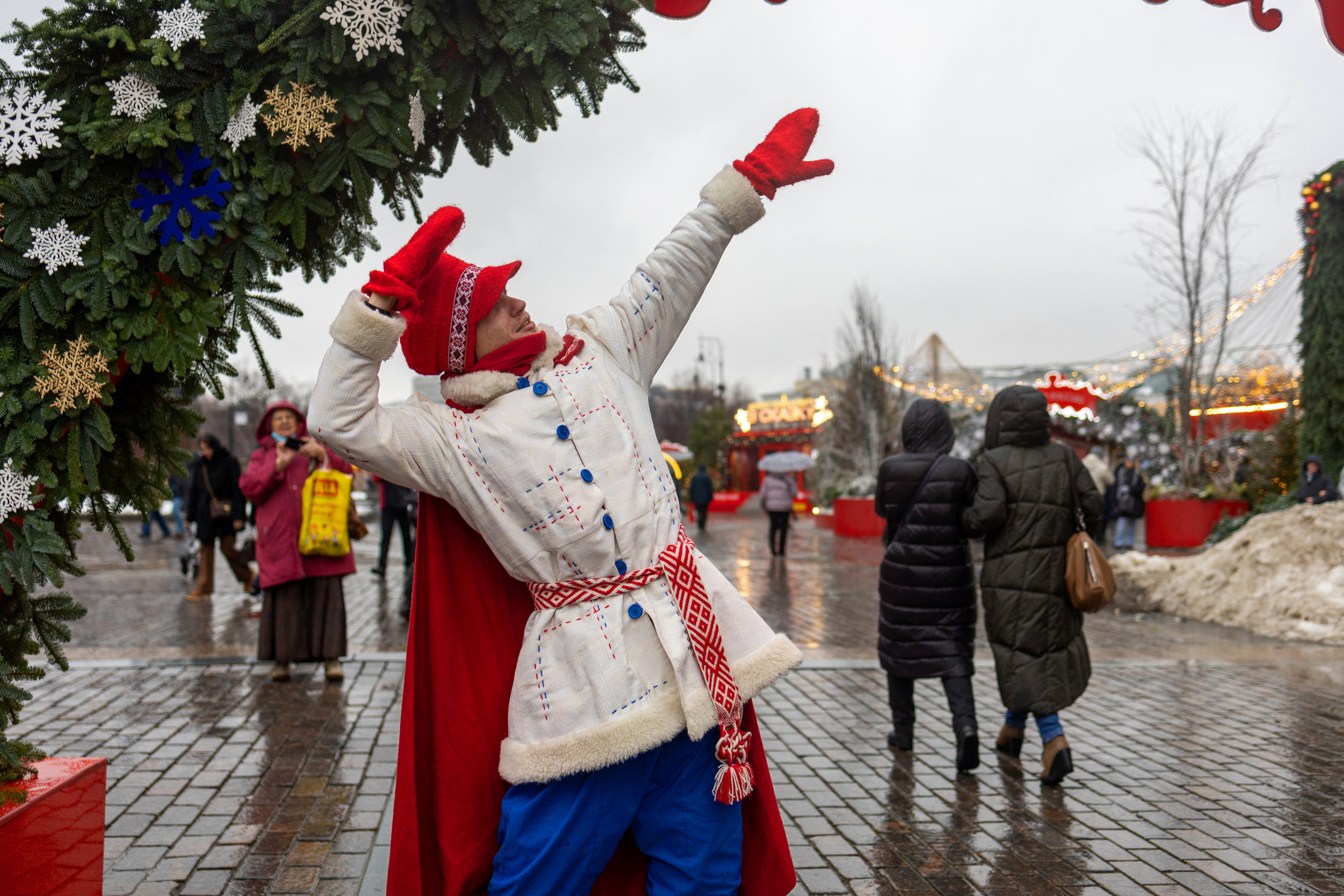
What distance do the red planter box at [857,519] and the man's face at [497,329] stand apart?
17.1 m

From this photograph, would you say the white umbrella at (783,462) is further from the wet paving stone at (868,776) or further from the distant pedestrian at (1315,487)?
the wet paving stone at (868,776)


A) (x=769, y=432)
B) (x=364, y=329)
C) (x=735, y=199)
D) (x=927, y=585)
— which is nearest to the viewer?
(x=364, y=329)

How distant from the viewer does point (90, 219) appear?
7.64ft

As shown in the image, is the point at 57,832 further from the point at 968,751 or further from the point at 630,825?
the point at 968,751

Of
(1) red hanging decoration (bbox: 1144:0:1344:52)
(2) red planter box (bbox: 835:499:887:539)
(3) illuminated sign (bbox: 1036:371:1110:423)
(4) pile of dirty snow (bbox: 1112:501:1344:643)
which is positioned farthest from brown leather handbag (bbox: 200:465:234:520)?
(3) illuminated sign (bbox: 1036:371:1110:423)

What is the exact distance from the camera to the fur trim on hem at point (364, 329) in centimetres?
206

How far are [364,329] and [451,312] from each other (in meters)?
0.25

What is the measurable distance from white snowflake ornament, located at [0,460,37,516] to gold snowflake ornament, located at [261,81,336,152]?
3.40 feet

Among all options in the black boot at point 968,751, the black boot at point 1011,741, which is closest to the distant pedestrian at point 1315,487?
the black boot at point 1011,741

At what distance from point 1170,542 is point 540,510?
16.2 metres

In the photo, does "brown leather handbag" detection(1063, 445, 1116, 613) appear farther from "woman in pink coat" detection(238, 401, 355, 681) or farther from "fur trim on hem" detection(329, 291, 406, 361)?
"woman in pink coat" detection(238, 401, 355, 681)

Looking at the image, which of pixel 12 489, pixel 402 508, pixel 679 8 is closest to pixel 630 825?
pixel 12 489

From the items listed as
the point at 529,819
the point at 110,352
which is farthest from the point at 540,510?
the point at 110,352

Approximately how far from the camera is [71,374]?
2293 millimetres
